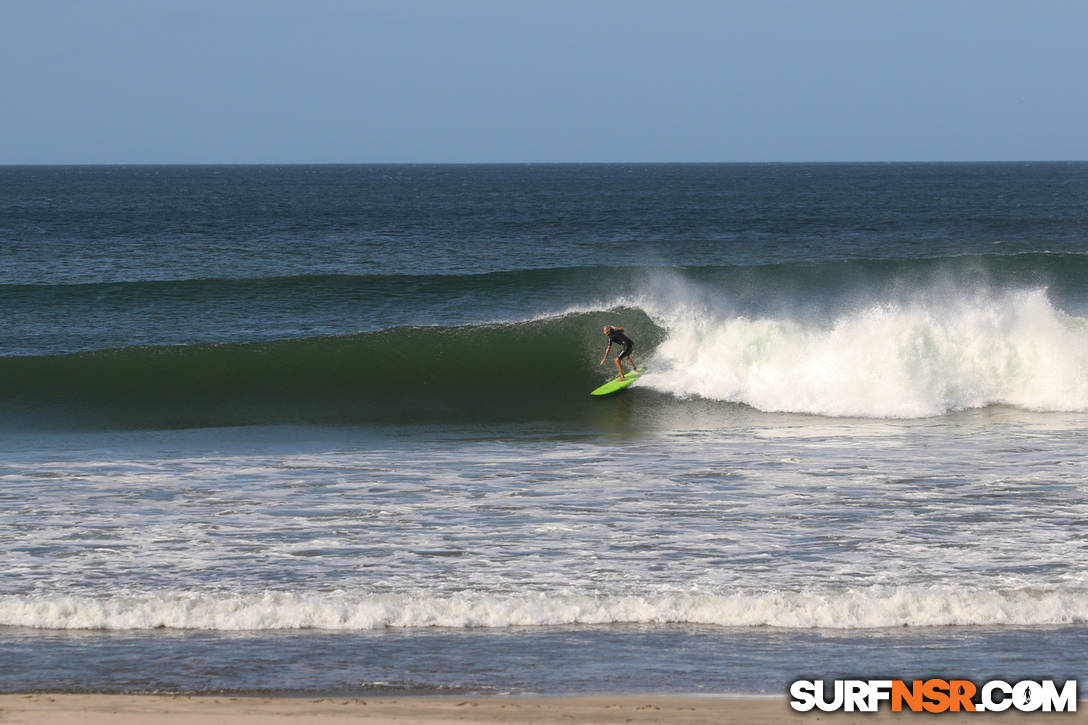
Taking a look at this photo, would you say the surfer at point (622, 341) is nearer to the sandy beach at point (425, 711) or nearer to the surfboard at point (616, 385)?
the surfboard at point (616, 385)

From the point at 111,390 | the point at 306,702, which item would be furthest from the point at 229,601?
the point at 111,390

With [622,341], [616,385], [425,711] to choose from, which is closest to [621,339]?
[622,341]

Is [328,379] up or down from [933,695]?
up

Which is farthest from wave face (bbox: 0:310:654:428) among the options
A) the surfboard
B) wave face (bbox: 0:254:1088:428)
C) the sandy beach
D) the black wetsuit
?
the sandy beach

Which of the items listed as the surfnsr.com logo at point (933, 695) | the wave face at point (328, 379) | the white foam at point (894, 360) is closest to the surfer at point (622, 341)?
the white foam at point (894, 360)

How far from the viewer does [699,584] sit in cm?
793

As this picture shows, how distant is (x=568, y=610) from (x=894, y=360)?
411 inches

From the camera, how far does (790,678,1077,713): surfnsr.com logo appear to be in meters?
5.92

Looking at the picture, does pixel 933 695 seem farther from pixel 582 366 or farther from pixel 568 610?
pixel 582 366

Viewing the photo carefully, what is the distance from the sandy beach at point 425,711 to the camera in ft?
18.8

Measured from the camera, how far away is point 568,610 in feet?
24.5

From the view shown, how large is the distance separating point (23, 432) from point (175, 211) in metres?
57.7

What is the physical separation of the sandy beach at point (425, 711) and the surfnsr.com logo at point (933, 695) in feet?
0.24

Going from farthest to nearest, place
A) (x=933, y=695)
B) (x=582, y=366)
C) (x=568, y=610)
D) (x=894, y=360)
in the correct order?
(x=582, y=366) < (x=894, y=360) < (x=568, y=610) < (x=933, y=695)
